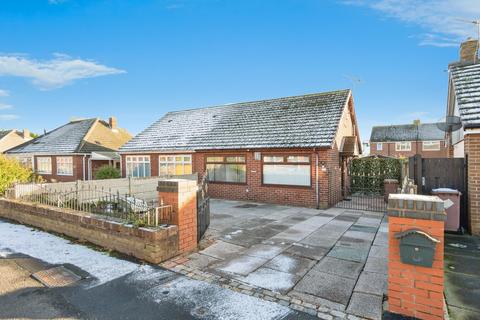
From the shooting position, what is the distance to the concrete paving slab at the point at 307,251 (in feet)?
19.4

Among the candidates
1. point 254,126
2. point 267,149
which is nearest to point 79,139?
point 254,126

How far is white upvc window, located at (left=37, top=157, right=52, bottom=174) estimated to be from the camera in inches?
1000

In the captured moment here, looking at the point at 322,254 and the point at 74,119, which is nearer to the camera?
the point at 322,254

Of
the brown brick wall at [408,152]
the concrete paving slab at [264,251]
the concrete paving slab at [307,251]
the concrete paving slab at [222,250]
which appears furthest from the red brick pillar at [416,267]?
the brown brick wall at [408,152]

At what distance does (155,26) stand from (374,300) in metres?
15.7

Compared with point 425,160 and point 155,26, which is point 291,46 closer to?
point 155,26

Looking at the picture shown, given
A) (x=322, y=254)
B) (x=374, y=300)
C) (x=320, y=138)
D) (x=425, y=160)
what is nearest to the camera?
(x=374, y=300)

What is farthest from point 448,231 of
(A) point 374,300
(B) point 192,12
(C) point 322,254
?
(B) point 192,12

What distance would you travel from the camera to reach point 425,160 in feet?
28.3

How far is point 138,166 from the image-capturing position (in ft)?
64.4

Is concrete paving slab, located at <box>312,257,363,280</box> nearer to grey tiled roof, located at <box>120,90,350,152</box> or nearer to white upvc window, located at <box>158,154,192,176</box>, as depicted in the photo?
grey tiled roof, located at <box>120,90,350,152</box>

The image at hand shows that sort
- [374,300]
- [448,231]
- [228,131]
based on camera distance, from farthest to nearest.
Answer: [228,131], [448,231], [374,300]

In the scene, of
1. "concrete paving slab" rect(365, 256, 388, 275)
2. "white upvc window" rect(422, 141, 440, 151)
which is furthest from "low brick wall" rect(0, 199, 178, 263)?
"white upvc window" rect(422, 141, 440, 151)

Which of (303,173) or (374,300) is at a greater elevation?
(303,173)
